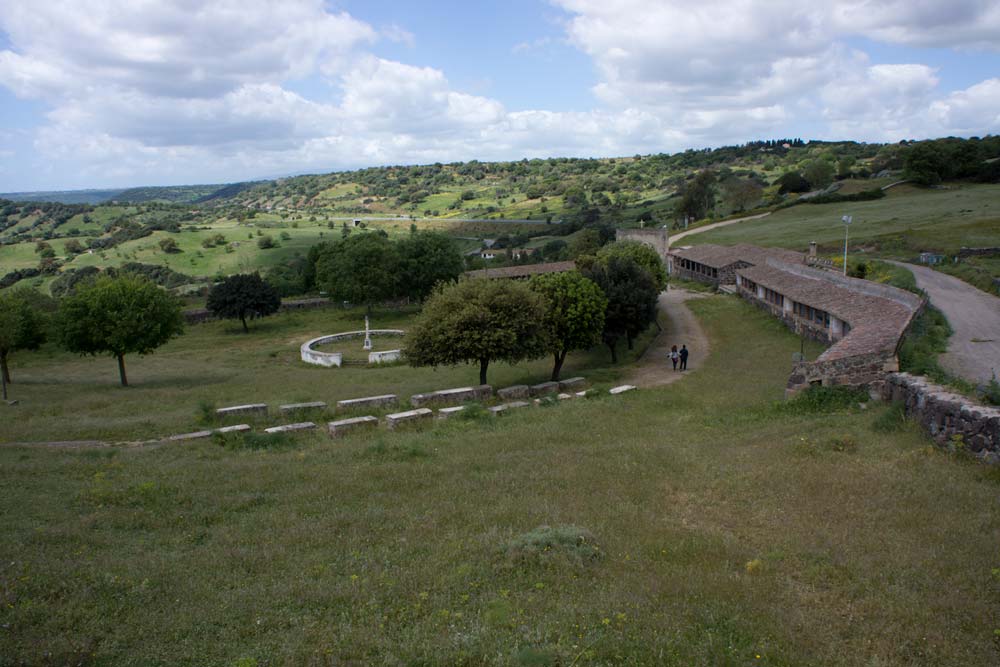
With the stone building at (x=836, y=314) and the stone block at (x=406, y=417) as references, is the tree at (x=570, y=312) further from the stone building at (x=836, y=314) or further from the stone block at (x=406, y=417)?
the stone building at (x=836, y=314)

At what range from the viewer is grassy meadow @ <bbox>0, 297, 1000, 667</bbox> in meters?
6.49

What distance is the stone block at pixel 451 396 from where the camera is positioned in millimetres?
21969

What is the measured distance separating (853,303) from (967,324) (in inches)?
171

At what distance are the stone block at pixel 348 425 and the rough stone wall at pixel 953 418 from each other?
1364 cm

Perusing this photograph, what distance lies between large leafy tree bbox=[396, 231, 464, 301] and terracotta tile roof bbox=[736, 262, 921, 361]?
25.2 m

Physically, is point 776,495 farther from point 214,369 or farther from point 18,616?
point 214,369

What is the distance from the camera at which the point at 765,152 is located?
16888 centimetres

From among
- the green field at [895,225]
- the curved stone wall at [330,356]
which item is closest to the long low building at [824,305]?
the green field at [895,225]

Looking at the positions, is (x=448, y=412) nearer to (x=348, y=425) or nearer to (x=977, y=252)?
(x=348, y=425)


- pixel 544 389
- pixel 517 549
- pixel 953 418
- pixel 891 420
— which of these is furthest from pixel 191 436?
pixel 953 418

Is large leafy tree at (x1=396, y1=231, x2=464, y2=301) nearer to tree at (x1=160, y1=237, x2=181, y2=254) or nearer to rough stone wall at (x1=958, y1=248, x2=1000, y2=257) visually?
rough stone wall at (x1=958, y1=248, x2=1000, y2=257)

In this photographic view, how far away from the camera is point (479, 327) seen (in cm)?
2558

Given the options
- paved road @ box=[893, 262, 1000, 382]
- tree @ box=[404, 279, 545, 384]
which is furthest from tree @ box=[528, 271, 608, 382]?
paved road @ box=[893, 262, 1000, 382]

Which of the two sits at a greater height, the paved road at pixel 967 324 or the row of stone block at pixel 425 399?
the paved road at pixel 967 324
